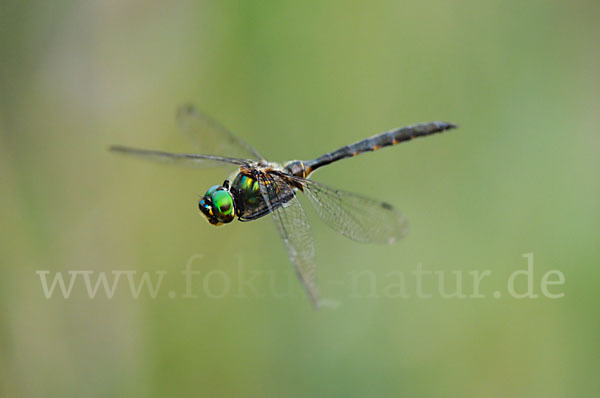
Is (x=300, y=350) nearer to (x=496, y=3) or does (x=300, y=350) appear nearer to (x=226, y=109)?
(x=226, y=109)

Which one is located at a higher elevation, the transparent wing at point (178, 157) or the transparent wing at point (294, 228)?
the transparent wing at point (178, 157)

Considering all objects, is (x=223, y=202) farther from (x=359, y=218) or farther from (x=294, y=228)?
(x=359, y=218)

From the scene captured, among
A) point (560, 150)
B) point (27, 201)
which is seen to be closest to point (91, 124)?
A: point (27, 201)

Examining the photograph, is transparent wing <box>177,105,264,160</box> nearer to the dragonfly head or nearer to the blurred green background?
the dragonfly head

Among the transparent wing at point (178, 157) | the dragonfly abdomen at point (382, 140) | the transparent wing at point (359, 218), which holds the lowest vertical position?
the transparent wing at point (359, 218)

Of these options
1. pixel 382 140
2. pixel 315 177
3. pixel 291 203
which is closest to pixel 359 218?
pixel 291 203

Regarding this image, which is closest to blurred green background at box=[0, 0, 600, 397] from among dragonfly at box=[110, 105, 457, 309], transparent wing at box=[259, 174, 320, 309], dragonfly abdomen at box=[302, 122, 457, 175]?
dragonfly abdomen at box=[302, 122, 457, 175]

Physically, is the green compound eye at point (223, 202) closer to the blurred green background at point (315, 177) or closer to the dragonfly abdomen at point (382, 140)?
the dragonfly abdomen at point (382, 140)

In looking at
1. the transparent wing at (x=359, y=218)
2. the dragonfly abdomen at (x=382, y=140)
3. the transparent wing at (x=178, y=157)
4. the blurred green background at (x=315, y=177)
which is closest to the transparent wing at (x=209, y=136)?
the transparent wing at (x=178, y=157)
